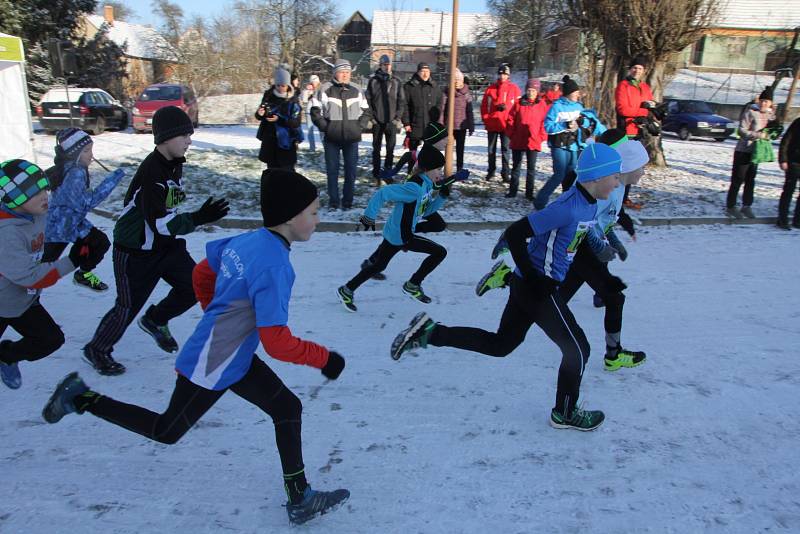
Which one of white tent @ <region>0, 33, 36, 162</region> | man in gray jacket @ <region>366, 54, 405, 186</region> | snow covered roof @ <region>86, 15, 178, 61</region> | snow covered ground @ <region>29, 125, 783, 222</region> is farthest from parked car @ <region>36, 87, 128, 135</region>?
snow covered roof @ <region>86, 15, 178, 61</region>

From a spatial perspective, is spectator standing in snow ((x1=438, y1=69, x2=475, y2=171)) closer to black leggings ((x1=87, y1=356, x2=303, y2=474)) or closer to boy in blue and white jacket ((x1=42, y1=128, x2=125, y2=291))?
boy in blue and white jacket ((x1=42, y1=128, x2=125, y2=291))

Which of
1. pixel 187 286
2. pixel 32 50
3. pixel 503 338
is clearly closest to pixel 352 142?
pixel 187 286

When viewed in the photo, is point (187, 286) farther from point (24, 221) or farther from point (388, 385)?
point (388, 385)

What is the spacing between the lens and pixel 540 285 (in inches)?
129

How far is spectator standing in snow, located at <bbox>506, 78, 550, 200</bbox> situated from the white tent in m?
8.79

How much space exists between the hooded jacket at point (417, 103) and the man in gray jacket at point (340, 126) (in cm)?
133

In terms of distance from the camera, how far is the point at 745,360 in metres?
4.38

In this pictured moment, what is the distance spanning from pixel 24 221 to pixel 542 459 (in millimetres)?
3166

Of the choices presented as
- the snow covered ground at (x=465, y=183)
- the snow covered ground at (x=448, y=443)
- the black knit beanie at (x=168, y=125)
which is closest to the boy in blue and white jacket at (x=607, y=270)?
the snow covered ground at (x=448, y=443)

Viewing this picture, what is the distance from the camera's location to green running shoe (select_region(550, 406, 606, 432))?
3.40 m

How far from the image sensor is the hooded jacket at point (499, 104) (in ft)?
32.0

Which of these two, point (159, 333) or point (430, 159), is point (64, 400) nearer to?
point (159, 333)

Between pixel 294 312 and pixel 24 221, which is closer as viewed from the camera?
pixel 24 221

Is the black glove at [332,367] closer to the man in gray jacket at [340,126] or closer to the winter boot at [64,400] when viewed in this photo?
the winter boot at [64,400]
